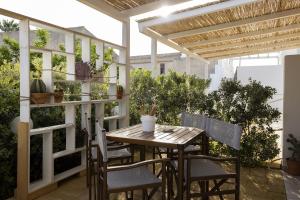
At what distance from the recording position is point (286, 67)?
4.65 meters

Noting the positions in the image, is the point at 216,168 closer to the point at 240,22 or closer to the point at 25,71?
the point at 25,71

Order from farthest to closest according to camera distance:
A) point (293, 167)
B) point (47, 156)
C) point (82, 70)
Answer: point (293, 167), point (82, 70), point (47, 156)

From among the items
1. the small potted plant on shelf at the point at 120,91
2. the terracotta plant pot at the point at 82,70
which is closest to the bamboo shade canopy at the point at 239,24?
the small potted plant on shelf at the point at 120,91

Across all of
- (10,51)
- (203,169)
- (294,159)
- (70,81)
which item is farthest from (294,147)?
(10,51)

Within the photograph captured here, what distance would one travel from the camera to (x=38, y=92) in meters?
3.35

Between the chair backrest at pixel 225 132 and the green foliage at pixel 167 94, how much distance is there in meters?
1.86

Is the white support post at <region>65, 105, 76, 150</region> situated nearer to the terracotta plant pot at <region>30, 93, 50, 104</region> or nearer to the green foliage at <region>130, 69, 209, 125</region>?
the terracotta plant pot at <region>30, 93, 50, 104</region>

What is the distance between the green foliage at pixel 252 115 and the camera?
4.73 metres

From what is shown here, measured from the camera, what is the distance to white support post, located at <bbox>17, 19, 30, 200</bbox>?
322 cm

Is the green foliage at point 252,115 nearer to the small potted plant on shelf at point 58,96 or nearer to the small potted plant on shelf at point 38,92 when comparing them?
the small potted plant on shelf at point 58,96

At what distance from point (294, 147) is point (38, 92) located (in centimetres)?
401

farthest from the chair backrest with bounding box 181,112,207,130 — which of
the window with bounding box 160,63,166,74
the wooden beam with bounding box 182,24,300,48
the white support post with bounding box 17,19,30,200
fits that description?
the window with bounding box 160,63,166,74

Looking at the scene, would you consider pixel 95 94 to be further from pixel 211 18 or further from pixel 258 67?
pixel 258 67

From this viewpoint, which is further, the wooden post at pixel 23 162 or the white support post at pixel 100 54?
the white support post at pixel 100 54
